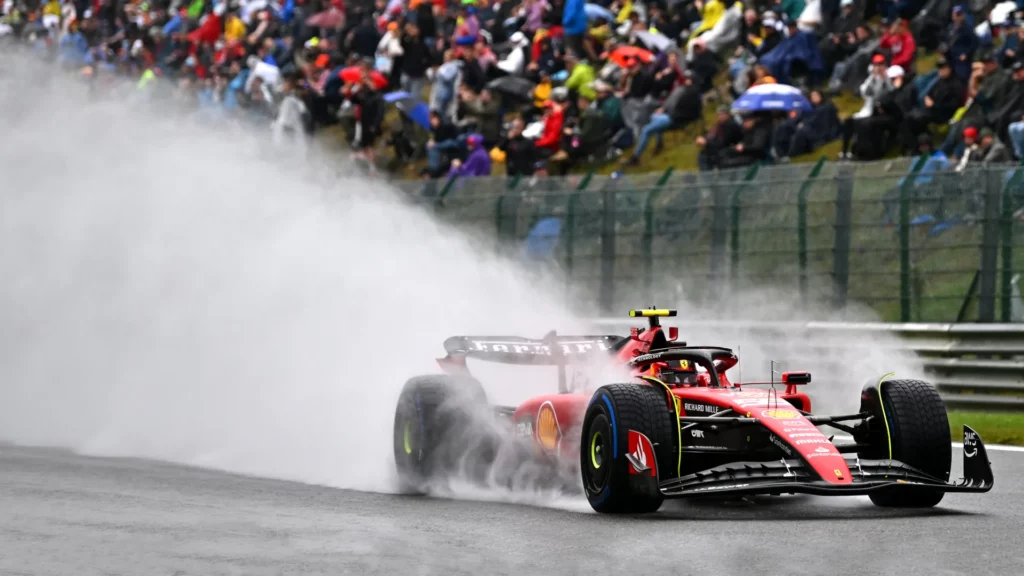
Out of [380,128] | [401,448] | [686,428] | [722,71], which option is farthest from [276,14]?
[686,428]

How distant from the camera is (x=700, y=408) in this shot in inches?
373

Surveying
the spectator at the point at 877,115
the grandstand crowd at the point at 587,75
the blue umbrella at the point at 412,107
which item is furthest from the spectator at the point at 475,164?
the spectator at the point at 877,115

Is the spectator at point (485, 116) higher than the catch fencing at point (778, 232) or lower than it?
higher

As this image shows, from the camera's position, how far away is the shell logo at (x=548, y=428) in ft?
33.5

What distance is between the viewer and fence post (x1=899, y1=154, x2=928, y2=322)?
53.6 feet

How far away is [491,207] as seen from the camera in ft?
66.8

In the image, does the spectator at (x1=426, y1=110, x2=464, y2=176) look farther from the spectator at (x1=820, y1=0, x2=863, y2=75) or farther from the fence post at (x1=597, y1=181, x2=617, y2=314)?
the spectator at (x1=820, y1=0, x2=863, y2=75)

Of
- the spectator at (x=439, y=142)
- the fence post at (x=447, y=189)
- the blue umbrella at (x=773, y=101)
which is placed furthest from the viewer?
the spectator at (x=439, y=142)

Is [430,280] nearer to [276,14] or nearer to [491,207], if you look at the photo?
[491,207]

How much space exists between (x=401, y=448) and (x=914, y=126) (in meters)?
10.0

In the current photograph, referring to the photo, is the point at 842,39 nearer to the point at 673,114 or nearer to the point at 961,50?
the point at 961,50

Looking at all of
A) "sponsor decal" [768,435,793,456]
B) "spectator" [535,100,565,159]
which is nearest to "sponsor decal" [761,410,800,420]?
"sponsor decal" [768,435,793,456]

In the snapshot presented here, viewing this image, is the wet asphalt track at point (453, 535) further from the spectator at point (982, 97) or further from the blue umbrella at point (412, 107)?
the blue umbrella at point (412, 107)

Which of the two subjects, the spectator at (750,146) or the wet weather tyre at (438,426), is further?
the spectator at (750,146)
